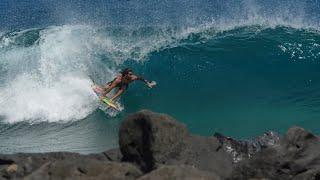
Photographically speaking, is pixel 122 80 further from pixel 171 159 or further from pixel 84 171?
pixel 84 171

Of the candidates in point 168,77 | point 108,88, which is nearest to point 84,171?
point 108,88

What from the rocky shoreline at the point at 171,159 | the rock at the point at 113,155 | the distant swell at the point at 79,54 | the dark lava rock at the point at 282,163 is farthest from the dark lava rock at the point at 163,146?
the distant swell at the point at 79,54

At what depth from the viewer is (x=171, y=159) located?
7.54 metres

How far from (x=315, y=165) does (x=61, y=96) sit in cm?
1336

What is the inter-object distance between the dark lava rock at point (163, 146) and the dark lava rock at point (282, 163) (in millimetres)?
752

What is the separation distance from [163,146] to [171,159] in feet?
0.67

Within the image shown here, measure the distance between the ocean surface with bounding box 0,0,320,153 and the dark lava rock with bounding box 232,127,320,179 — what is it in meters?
6.82

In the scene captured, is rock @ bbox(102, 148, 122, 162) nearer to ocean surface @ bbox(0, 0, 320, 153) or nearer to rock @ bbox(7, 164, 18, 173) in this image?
rock @ bbox(7, 164, 18, 173)

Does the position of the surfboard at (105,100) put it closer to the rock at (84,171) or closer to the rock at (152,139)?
the rock at (152,139)

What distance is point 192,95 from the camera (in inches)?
722

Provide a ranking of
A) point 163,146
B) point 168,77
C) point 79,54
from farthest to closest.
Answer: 1. point 79,54
2. point 168,77
3. point 163,146

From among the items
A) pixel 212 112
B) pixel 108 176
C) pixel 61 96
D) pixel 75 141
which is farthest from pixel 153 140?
pixel 61 96

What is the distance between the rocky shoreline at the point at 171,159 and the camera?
6105 mm

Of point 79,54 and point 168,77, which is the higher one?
point 79,54
